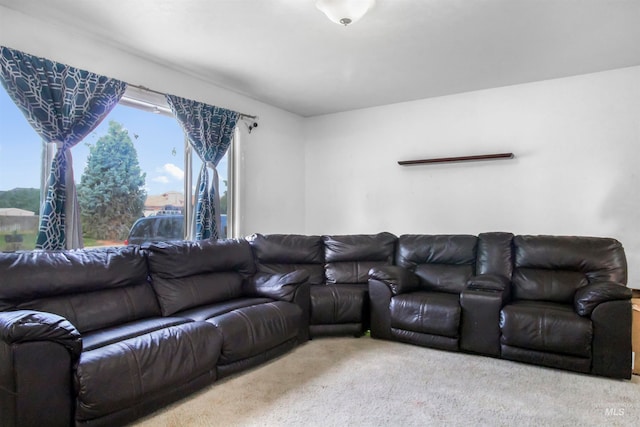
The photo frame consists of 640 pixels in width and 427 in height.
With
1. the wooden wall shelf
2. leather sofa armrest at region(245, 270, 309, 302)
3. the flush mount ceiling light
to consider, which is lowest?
leather sofa armrest at region(245, 270, 309, 302)

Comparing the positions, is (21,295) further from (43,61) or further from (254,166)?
(254,166)

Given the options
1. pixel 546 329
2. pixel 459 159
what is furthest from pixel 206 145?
pixel 546 329

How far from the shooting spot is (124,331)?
93.5 inches

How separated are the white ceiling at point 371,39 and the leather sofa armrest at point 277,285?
1.99m

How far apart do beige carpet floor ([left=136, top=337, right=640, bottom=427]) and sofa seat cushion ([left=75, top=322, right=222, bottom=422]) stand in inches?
8.0

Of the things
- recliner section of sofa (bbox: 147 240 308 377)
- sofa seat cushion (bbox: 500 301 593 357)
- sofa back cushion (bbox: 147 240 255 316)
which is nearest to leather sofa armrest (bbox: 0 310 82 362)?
recliner section of sofa (bbox: 147 240 308 377)

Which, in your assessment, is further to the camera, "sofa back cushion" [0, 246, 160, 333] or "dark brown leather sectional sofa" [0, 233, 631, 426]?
"sofa back cushion" [0, 246, 160, 333]

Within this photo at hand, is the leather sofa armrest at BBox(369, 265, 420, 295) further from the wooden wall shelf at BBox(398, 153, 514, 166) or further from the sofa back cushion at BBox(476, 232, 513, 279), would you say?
the wooden wall shelf at BBox(398, 153, 514, 166)

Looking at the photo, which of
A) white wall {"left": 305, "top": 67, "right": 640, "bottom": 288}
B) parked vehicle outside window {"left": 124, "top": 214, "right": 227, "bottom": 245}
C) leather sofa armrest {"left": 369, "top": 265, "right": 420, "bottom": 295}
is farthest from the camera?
white wall {"left": 305, "top": 67, "right": 640, "bottom": 288}

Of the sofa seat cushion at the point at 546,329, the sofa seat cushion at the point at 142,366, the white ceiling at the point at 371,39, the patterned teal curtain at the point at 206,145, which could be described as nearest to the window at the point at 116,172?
the patterned teal curtain at the point at 206,145

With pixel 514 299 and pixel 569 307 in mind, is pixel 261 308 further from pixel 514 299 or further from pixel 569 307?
pixel 569 307

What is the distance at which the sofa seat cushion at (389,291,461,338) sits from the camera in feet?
10.6

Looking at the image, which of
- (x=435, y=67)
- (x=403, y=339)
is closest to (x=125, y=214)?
(x=403, y=339)

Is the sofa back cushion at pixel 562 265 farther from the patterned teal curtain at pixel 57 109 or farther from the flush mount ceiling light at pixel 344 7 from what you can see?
the patterned teal curtain at pixel 57 109
